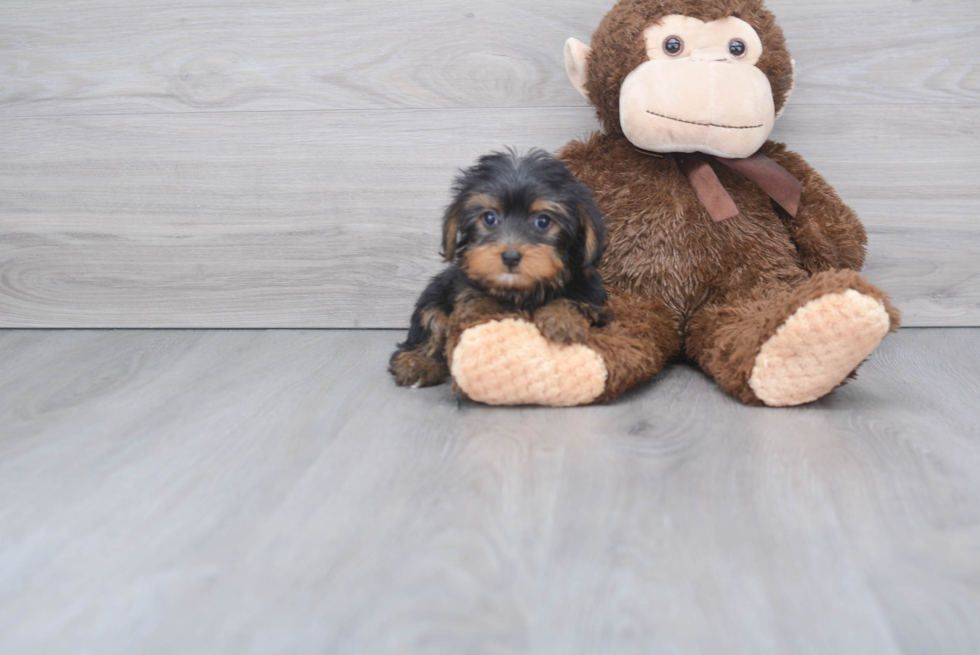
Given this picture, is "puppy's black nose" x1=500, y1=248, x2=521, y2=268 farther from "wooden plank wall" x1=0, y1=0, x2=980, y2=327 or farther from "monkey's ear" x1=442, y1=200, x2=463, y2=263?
"wooden plank wall" x1=0, y1=0, x2=980, y2=327

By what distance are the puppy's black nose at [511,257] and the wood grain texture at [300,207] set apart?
2.45ft

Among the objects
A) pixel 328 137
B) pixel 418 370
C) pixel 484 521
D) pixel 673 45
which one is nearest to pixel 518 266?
pixel 418 370

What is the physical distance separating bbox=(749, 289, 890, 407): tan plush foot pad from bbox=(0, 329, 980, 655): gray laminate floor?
0.05 meters

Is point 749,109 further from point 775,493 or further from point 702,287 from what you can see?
point 775,493

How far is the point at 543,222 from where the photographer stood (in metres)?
1.42

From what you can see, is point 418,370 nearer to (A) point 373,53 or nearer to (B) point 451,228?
(B) point 451,228

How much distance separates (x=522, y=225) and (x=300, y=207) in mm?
912

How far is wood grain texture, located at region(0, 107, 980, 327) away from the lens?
1.99 metres

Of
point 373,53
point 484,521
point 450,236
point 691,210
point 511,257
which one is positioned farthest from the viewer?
point 373,53

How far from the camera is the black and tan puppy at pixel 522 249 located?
1.39 metres

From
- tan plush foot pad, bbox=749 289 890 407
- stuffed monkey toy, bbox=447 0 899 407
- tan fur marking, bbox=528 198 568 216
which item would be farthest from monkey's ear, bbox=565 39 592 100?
tan plush foot pad, bbox=749 289 890 407

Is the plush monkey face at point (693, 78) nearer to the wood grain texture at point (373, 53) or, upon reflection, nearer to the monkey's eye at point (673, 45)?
the monkey's eye at point (673, 45)

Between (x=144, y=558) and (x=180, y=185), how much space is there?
138cm

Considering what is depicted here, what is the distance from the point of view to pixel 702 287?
5.55 feet
